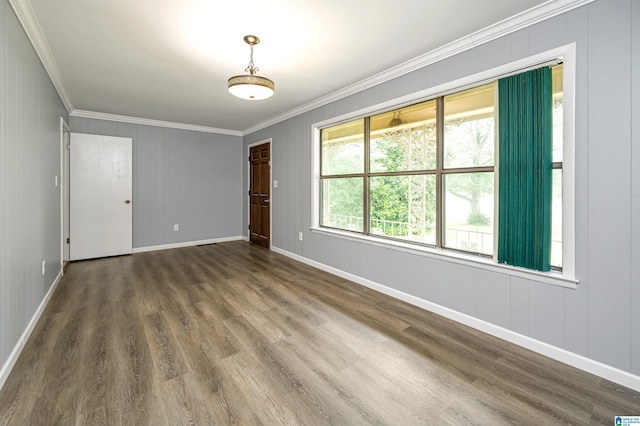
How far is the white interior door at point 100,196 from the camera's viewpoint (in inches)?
184

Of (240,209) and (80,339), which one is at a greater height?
(240,209)

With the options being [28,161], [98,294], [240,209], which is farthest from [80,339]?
[240,209]

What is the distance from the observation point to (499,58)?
2348 millimetres

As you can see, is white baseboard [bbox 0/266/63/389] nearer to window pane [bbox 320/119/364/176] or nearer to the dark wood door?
the dark wood door

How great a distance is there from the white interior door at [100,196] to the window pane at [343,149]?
359 centimetres

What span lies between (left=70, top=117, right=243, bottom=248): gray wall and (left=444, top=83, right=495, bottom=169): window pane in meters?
4.93

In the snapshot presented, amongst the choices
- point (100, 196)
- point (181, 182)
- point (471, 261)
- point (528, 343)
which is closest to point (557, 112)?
point (471, 261)

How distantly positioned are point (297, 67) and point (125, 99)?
2816mm

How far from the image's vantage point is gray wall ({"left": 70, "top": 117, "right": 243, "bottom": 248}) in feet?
17.7

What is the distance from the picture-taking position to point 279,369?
1.93 meters

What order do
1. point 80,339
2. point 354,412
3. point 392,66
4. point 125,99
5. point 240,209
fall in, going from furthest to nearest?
point 240,209 < point 125,99 < point 392,66 < point 80,339 < point 354,412

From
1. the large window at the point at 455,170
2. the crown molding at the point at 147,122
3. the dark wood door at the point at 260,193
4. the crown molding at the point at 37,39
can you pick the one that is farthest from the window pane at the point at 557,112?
the crown molding at the point at 147,122

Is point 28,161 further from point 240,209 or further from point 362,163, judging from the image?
point 240,209

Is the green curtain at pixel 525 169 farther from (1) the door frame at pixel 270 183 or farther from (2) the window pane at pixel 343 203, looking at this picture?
(1) the door frame at pixel 270 183
